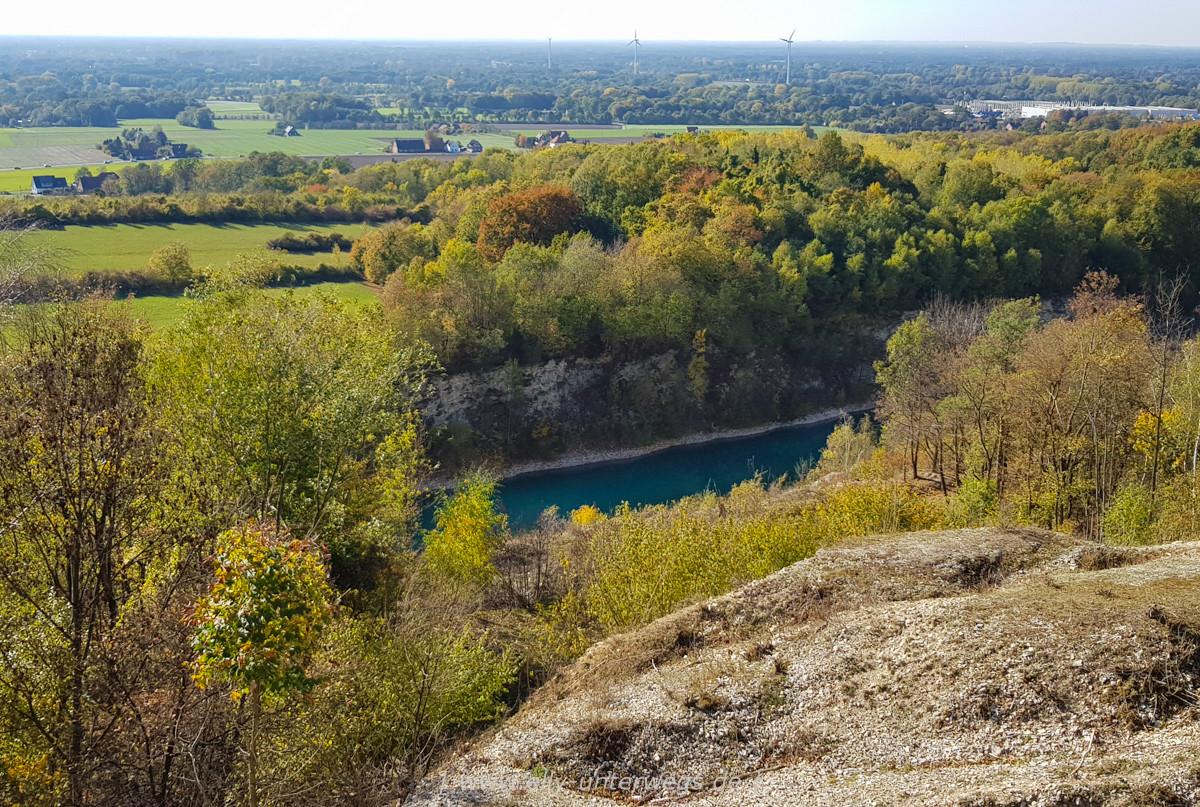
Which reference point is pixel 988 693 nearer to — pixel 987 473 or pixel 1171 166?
pixel 987 473

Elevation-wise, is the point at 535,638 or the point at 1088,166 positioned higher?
the point at 1088,166

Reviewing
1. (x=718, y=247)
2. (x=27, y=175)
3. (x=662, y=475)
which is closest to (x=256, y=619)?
(x=662, y=475)

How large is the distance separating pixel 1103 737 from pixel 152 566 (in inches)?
619

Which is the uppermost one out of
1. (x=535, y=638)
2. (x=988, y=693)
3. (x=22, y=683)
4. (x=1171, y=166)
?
(x=1171, y=166)

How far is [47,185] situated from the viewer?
9119 cm

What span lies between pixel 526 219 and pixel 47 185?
63182 mm

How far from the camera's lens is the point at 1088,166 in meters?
88.1

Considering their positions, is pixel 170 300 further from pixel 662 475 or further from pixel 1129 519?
pixel 1129 519

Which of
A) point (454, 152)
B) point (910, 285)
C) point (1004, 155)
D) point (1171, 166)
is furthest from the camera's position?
point (454, 152)

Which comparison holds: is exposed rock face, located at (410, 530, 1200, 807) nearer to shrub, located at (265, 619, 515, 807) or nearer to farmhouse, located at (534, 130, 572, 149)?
shrub, located at (265, 619, 515, 807)

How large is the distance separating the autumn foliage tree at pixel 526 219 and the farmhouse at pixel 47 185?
5659 cm

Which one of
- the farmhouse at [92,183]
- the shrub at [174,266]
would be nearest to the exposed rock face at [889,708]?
the shrub at [174,266]

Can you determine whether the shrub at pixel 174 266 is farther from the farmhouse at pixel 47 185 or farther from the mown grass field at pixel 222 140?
the mown grass field at pixel 222 140

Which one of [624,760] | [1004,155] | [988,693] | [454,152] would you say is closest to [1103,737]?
[988,693]
